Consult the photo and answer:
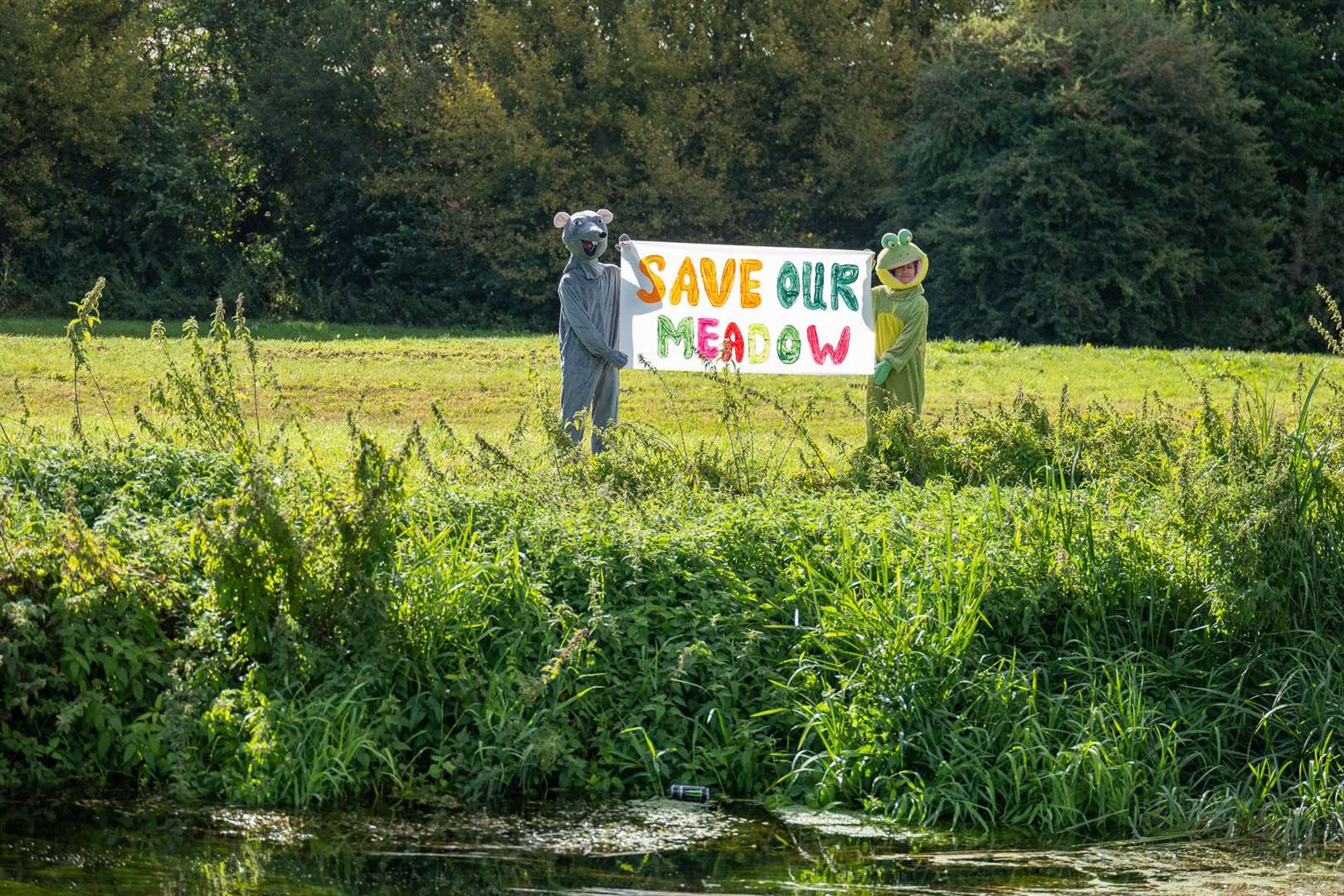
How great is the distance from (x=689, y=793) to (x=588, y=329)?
14.4 ft

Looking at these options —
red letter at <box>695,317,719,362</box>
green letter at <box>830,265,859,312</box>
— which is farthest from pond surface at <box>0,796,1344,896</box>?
green letter at <box>830,265,859,312</box>

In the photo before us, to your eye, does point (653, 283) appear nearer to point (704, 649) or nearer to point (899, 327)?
point (899, 327)

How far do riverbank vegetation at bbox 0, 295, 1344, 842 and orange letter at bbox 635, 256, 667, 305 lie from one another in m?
3.17

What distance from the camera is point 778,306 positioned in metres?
11.6

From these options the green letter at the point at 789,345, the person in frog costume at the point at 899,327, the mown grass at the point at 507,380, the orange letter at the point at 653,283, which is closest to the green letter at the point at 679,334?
the orange letter at the point at 653,283

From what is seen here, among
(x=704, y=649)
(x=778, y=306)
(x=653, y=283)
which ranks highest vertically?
(x=653, y=283)

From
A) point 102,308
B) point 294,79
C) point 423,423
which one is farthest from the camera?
point 294,79

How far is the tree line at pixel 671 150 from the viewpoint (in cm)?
2816

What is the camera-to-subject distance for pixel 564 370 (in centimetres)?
1038

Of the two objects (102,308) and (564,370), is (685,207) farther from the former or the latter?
(564,370)

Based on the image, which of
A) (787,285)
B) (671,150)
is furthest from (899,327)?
(671,150)

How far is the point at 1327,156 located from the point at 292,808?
30214 mm

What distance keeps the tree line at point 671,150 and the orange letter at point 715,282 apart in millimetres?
17501

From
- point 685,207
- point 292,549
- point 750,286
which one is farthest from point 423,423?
point 685,207
